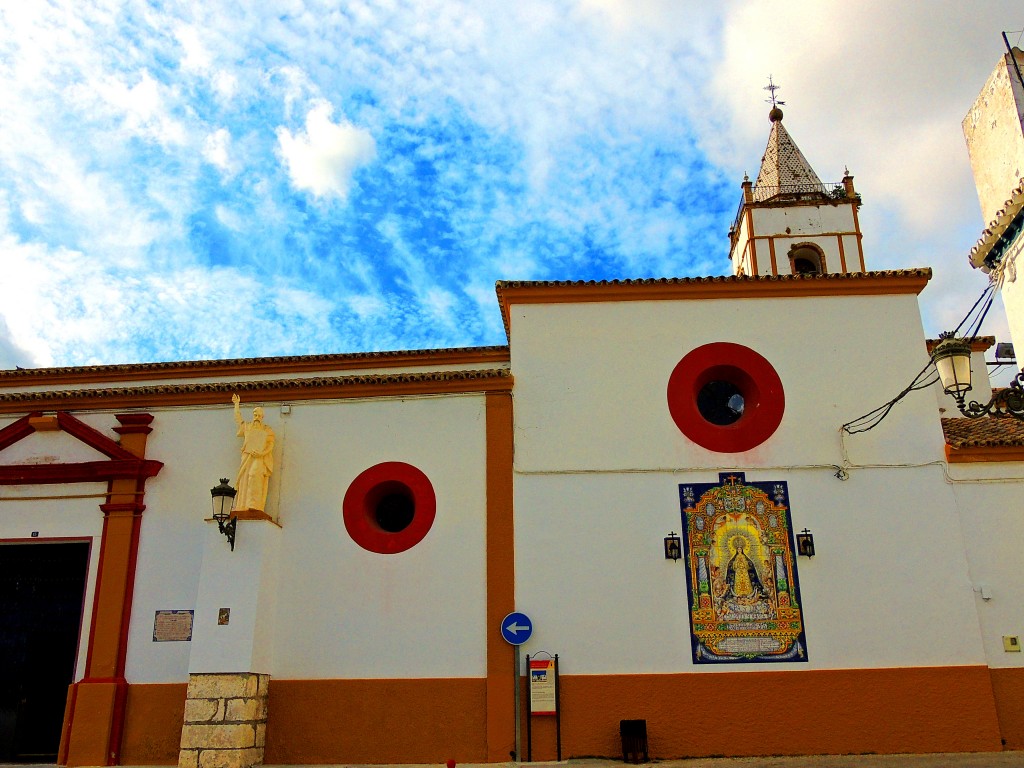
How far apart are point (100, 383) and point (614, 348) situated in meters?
9.32

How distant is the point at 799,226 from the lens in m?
20.8

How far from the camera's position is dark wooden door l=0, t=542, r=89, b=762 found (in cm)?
1118

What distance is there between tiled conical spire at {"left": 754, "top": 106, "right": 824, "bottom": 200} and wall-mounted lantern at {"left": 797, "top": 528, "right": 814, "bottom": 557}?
12.5 metres

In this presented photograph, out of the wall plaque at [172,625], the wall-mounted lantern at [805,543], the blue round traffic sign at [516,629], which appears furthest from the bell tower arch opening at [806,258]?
the wall plaque at [172,625]

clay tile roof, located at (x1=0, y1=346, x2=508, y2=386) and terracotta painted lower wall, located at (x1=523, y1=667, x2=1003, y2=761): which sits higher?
clay tile roof, located at (x1=0, y1=346, x2=508, y2=386)

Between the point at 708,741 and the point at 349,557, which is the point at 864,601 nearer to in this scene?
the point at 708,741

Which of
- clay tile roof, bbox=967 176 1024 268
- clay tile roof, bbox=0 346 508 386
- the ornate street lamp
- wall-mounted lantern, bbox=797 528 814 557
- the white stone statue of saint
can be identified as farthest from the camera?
clay tile roof, bbox=0 346 508 386

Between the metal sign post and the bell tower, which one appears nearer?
the metal sign post

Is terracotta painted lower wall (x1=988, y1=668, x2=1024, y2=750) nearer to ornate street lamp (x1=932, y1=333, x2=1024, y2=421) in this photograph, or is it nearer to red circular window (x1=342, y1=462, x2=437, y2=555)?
ornate street lamp (x1=932, y1=333, x2=1024, y2=421)

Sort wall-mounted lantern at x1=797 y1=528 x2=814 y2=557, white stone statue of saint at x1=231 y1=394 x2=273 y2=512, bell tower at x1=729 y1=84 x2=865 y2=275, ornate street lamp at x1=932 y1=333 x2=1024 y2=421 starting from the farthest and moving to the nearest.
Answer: bell tower at x1=729 y1=84 x2=865 y2=275, white stone statue of saint at x1=231 y1=394 x2=273 y2=512, wall-mounted lantern at x1=797 y1=528 x2=814 y2=557, ornate street lamp at x1=932 y1=333 x2=1024 y2=421

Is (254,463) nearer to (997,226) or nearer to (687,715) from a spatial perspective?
(687,715)

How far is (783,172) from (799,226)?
6.15 feet

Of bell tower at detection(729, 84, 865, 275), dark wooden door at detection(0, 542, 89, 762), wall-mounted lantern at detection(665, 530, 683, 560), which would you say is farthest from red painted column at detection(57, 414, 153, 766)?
bell tower at detection(729, 84, 865, 275)

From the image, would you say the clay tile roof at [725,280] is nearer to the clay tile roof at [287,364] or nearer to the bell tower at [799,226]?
the clay tile roof at [287,364]
